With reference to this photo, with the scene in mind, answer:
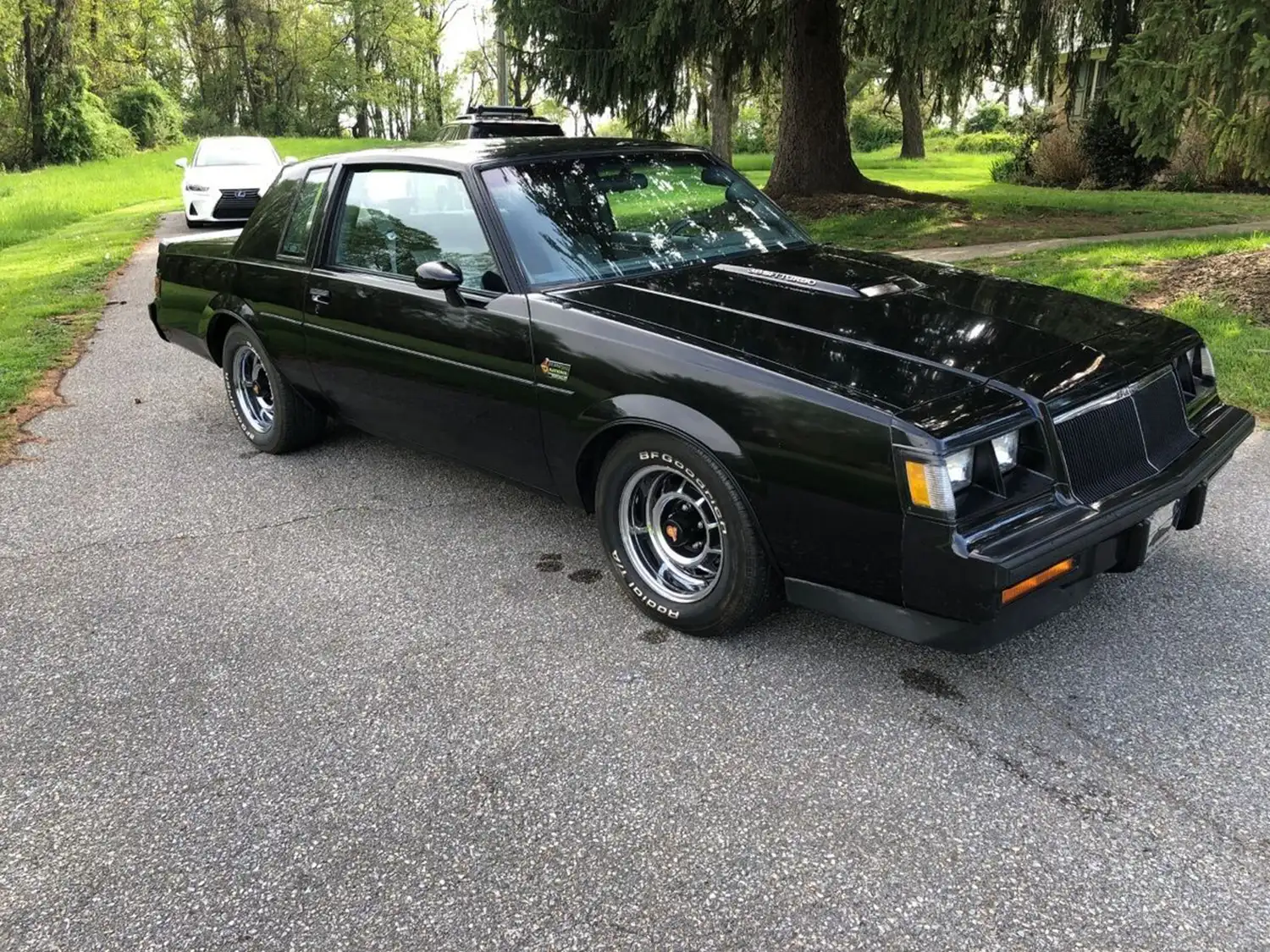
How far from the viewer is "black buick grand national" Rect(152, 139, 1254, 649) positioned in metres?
2.83

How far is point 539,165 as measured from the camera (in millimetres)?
4211

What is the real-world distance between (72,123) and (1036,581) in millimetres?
42713

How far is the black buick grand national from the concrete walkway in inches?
283

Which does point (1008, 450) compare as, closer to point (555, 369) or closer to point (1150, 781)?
point (1150, 781)

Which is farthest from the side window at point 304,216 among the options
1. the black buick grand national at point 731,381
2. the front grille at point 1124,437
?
the front grille at point 1124,437

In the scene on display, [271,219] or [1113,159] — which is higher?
[1113,159]

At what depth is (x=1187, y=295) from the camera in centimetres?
813

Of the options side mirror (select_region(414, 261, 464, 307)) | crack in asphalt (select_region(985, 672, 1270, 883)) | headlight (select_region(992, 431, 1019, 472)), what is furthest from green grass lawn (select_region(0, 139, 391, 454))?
crack in asphalt (select_region(985, 672, 1270, 883))

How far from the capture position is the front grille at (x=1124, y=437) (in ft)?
9.78

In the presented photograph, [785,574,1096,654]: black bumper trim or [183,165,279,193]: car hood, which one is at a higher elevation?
[183,165,279,193]: car hood

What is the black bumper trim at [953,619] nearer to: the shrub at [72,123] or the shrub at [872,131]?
the shrub at [72,123]

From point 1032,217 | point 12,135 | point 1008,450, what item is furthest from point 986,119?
point 1008,450

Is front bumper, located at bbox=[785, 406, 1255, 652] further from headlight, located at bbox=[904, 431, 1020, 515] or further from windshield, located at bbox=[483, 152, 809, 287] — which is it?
windshield, located at bbox=[483, 152, 809, 287]

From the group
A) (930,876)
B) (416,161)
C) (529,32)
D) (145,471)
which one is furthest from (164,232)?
(930,876)
